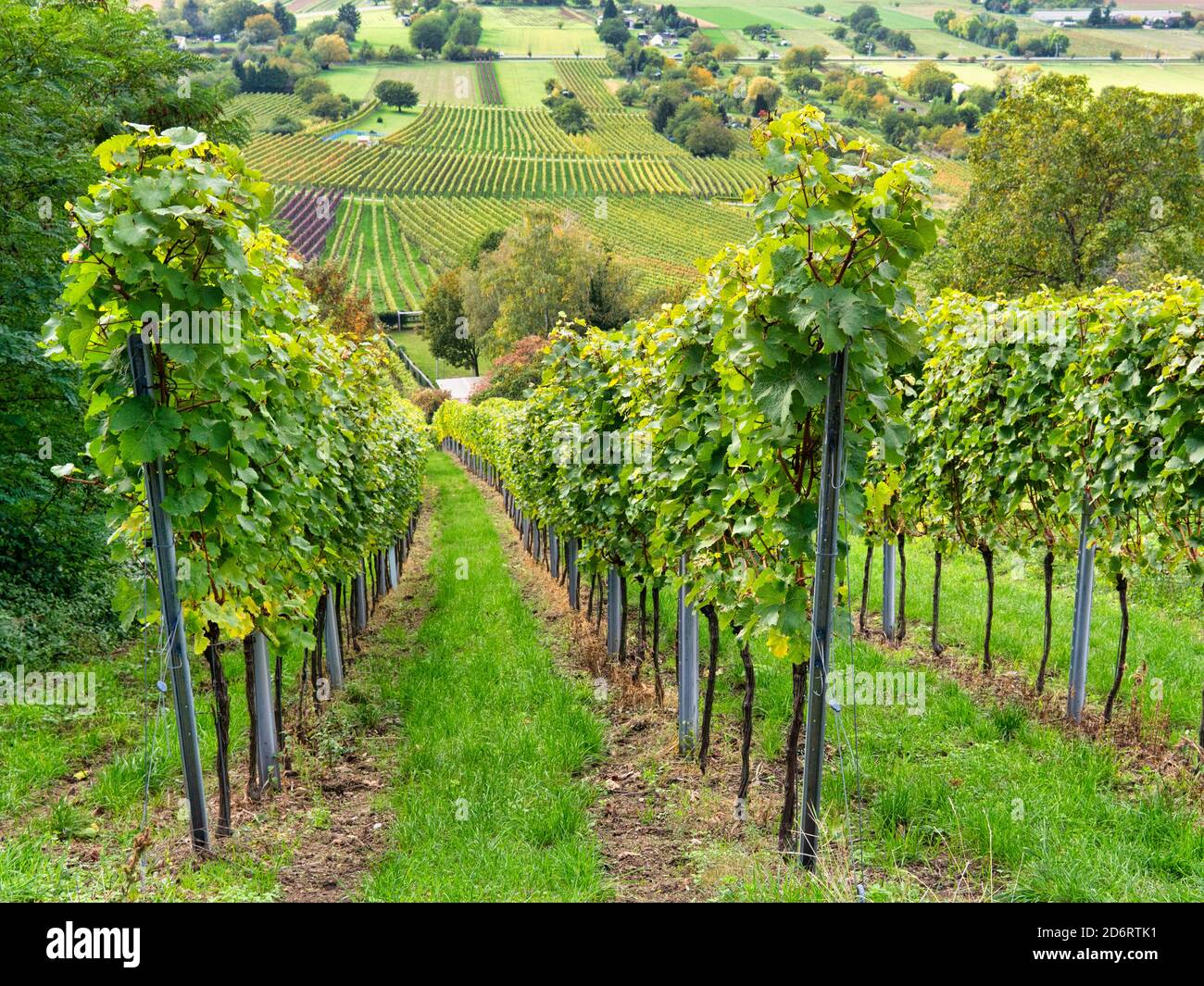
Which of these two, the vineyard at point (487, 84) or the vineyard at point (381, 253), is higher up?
the vineyard at point (487, 84)

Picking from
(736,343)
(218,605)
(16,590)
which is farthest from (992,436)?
(16,590)

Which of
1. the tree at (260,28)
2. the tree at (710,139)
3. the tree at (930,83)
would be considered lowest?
the tree at (710,139)

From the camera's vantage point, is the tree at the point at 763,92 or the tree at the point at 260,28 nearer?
the tree at the point at 763,92

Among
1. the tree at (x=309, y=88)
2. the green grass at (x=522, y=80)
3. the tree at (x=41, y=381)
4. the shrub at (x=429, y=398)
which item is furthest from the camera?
the green grass at (x=522, y=80)

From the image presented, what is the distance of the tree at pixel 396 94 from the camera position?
122125 millimetres

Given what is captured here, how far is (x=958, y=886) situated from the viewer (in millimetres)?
4184

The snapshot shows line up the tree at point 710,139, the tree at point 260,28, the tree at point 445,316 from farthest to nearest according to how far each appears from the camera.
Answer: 1. the tree at point 260,28
2. the tree at point 710,139
3. the tree at point 445,316

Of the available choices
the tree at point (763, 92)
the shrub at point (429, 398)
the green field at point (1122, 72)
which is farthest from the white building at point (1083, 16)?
the shrub at point (429, 398)

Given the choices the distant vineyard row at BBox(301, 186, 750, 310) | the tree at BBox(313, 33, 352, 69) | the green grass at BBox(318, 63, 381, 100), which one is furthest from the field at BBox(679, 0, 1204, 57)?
the tree at BBox(313, 33, 352, 69)

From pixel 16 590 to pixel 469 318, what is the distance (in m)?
54.3

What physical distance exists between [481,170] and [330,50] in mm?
42947

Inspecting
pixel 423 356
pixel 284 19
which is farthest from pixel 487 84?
pixel 423 356

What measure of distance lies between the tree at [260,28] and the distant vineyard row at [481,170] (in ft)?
109

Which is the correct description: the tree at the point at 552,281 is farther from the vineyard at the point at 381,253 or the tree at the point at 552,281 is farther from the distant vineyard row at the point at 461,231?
the vineyard at the point at 381,253
